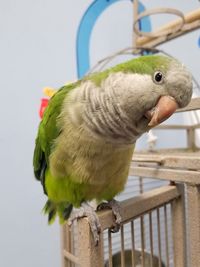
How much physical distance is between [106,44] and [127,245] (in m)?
0.92

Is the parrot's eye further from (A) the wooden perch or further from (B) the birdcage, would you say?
(A) the wooden perch

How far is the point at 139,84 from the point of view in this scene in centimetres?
42

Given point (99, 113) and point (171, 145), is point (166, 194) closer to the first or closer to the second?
point (99, 113)

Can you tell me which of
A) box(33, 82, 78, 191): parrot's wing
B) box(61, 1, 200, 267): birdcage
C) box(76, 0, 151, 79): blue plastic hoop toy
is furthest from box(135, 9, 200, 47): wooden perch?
box(33, 82, 78, 191): parrot's wing

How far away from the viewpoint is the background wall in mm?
1116

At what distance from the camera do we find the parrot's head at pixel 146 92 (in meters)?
0.41

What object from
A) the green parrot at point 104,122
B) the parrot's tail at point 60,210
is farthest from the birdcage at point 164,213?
the parrot's tail at point 60,210

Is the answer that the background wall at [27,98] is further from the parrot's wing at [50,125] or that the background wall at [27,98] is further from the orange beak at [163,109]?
the orange beak at [163,109]

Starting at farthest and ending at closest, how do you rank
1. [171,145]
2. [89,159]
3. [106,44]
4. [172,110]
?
[171,145] < [106,44] < [89,159] < [172,110]

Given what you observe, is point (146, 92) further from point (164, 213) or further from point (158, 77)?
point (164, 213)

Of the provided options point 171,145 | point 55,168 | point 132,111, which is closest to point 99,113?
point 132,111

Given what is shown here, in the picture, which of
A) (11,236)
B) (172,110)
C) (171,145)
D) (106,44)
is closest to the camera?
(172,110)

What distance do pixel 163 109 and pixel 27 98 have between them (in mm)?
853

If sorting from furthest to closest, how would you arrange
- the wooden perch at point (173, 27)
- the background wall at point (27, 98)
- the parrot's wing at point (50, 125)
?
the background wall at point (27, 98), the wooden perch at point (173, 27), the parrot's wing at point (50, 125)
